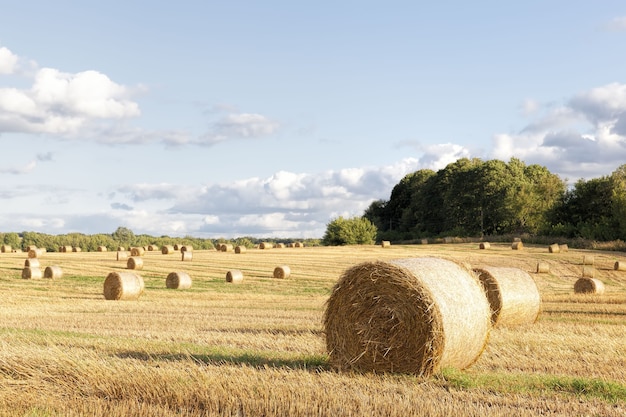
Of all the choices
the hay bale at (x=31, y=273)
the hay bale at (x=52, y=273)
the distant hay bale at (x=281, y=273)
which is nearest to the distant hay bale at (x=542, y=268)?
the distant hay bale at (x=281, y=273)

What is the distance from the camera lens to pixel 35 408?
312 inches

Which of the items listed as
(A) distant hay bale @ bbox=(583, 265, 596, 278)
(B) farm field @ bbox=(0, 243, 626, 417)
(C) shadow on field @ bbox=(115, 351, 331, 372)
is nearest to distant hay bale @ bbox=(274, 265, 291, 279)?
(B) farm field @ bbox=(0, 243, 626, 417)

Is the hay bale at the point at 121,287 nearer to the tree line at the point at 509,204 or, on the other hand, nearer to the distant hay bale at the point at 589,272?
the distant hay bale at the point at 589,272

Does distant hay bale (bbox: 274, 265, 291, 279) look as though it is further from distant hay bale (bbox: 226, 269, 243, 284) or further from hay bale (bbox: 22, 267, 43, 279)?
hay bale (bbox: 22, 267, 43, 279)

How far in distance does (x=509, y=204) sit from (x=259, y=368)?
66647 mm

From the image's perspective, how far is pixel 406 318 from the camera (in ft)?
34.3

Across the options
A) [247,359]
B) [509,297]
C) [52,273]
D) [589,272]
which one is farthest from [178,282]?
[589,272]

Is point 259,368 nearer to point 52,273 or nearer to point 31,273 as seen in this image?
point 52,273

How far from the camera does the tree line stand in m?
61.8

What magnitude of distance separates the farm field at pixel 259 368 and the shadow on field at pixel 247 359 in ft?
0.12

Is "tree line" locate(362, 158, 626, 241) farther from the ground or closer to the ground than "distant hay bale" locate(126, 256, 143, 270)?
farther from the ground

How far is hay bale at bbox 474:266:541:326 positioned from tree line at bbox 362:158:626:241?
136 ft

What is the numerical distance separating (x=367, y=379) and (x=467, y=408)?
2404mm

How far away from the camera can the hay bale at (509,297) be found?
17156 millimetres
